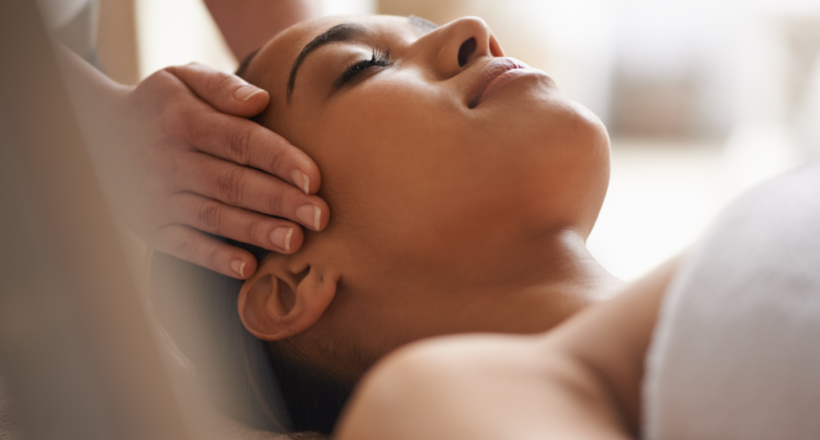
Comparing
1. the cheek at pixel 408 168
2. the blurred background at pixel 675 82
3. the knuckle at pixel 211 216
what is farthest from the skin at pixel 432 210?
the blurred background at pixel 675 82

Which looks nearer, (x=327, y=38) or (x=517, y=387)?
Result: (x=517, y=387)

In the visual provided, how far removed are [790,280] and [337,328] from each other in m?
0.60

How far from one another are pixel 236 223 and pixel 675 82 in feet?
10.9

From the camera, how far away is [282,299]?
905 mm

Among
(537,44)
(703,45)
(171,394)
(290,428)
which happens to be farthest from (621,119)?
(171,394)

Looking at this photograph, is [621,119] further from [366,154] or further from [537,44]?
[366,154]

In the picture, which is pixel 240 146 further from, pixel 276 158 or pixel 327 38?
pixel 327 38

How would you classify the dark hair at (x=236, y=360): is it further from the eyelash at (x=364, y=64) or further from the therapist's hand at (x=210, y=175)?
the eyelash at (x=364, y=64)

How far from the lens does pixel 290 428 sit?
0.95 m

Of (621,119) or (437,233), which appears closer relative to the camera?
(437,233)

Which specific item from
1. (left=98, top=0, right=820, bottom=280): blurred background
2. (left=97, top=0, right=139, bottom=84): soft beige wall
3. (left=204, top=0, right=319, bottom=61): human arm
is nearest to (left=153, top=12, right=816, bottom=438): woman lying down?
(left=204, top=0, right=319, bottom=61): human arm

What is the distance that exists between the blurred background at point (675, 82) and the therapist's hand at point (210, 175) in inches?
71.6

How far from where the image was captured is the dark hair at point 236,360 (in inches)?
37.3

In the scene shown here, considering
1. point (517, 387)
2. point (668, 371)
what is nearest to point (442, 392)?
point (517, 387)
